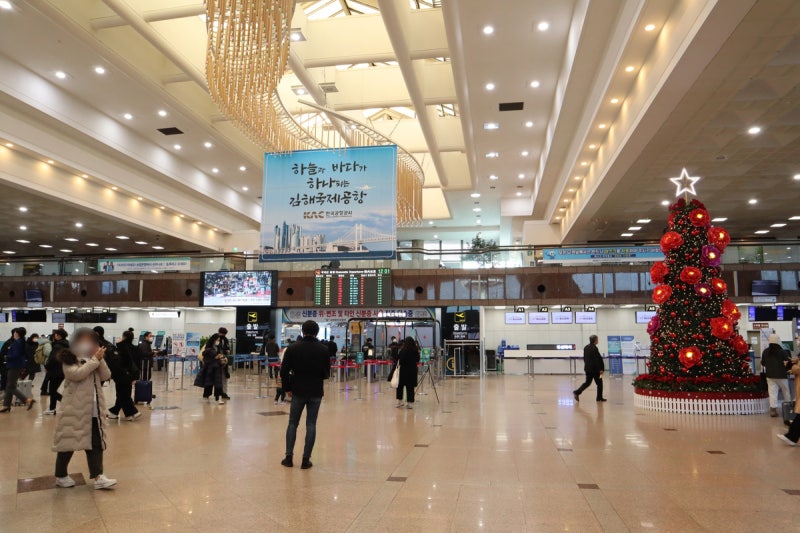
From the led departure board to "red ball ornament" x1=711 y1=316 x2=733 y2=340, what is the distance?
38.7 ft

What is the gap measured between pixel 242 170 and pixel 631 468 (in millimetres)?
19092

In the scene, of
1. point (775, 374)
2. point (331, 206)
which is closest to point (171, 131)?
point (331, 206)

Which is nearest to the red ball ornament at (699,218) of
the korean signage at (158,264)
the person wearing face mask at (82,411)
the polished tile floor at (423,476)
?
the polished tile floor at (423,476)

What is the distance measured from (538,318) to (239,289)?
11.6 meters

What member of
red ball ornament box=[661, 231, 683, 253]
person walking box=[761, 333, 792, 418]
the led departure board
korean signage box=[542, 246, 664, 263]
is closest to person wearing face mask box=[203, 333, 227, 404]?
the led departure board

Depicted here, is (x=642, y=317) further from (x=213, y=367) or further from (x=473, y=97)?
(x=213, y=367)

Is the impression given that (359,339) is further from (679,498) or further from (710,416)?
(679,498)

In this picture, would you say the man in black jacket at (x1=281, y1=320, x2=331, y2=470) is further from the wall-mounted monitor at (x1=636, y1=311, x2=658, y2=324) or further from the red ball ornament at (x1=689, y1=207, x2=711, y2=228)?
the wall-mounted monitor at (x1=636, y1=311, x2=658, y2=324)

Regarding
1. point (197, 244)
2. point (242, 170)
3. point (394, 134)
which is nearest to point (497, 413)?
point (394, 134)

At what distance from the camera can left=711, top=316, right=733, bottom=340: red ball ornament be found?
10.2 metres

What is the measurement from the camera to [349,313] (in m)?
22.3

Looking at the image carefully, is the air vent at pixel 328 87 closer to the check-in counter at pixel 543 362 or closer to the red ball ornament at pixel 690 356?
the red ball ornament at pixel 690 356

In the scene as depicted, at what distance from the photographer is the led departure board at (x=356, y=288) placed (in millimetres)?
20391

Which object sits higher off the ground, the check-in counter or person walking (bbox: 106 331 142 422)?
person walking (bbox: 106 331 142 422)
